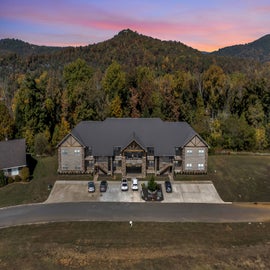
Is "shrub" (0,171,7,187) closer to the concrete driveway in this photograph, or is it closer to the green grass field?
the green grass field

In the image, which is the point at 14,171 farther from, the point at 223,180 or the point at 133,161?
the point at 223,180

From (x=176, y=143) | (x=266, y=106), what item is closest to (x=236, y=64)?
(x=266, y=106)

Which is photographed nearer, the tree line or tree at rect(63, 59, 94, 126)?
the tree line

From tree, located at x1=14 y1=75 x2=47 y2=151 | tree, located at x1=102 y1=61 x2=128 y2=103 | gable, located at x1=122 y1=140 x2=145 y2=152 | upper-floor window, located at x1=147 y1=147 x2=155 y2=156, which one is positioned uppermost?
tree, located at x1=102 y1=61 x2=128 y2=103

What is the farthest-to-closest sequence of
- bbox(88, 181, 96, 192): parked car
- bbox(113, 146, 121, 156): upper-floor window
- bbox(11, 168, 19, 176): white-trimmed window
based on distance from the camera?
bbox(113, 146, 121, 156): upper-floor window, bbox(11, 168, 19, 176): white-trimmed window, bbox(88, 181, 96, 192): parked car

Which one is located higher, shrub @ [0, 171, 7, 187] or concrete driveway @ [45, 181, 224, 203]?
shrub @ [0, 171, 7, 187]

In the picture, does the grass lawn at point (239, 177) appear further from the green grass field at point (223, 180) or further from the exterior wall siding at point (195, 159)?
the exterior wall siding at point (195, 159)

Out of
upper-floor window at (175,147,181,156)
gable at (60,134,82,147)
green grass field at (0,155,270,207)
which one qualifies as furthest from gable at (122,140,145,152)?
gable at (60,134,82,147)
